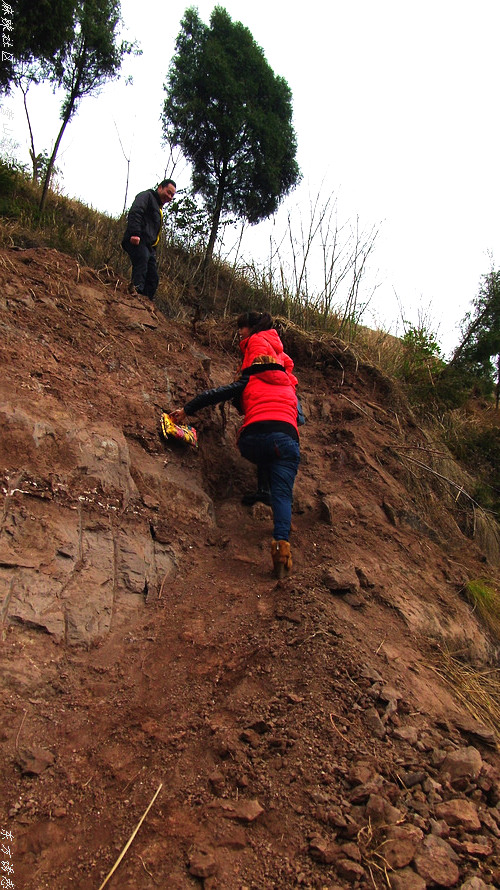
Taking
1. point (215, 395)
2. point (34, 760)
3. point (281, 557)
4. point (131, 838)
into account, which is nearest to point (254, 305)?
point (215, 395)

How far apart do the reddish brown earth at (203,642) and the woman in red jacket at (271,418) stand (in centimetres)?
31

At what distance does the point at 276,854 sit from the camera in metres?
1.91

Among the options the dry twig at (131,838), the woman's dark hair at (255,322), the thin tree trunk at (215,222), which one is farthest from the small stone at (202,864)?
the thin tree trunk at (215,222)

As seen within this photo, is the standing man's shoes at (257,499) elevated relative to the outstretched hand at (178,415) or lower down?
lower down

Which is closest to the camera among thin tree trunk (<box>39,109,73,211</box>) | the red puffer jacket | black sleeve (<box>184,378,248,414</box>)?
the red puffer jacket

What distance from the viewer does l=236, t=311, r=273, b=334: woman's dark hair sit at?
15.2 ft

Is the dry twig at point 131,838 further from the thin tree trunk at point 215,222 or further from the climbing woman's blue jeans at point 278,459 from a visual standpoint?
the thin tree trunk at point 215,222

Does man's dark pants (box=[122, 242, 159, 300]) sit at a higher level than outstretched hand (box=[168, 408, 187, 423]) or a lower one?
higher

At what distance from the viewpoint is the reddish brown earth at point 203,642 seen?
198 centimetres

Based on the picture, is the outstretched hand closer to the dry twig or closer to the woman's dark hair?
the woman's dark hair

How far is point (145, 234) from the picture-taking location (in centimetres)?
589

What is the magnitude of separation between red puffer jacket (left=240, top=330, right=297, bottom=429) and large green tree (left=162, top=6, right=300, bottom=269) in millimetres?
4080

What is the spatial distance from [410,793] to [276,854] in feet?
2.00

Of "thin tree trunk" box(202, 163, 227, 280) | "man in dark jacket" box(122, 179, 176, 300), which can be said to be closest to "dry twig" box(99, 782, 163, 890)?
"man in dark jacket" box(122, 179, 176, 300)
